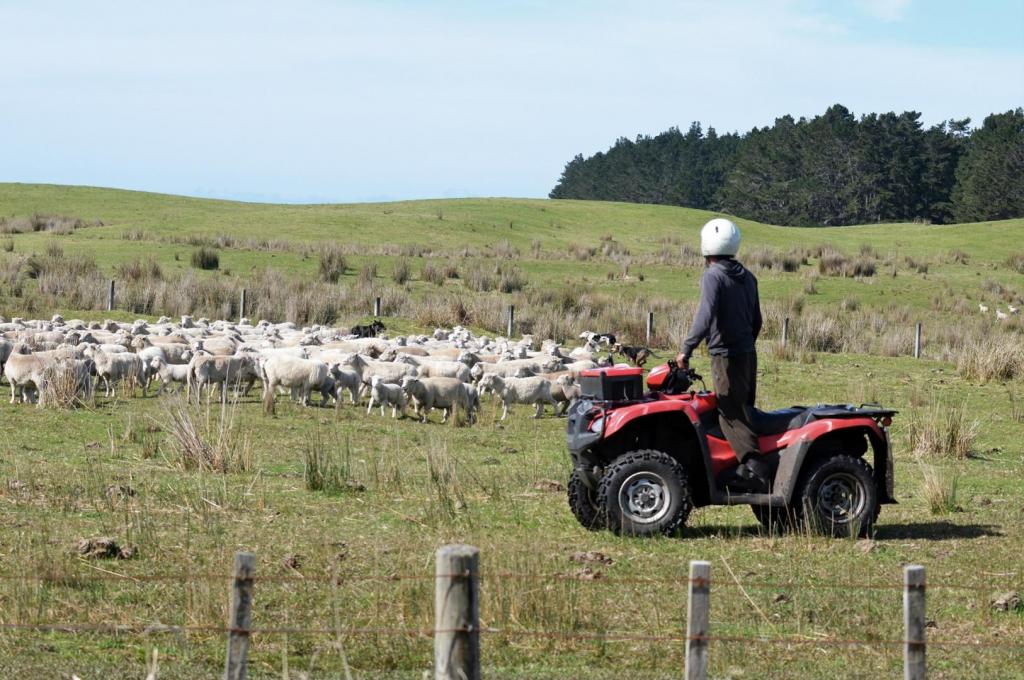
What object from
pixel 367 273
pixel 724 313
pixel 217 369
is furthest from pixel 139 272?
pixel 724 313

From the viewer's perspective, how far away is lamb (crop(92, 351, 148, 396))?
22.3 m

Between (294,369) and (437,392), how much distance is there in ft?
8.15

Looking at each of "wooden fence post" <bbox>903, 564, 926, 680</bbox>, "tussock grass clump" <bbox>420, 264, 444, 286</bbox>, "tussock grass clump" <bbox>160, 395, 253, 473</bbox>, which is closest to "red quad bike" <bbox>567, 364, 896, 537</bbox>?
"tussock grass clump" <bbox>160, 395, 253, 473</bbox>

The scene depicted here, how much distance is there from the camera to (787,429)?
11688mm

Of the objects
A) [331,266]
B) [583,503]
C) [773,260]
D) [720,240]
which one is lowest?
[583,503]

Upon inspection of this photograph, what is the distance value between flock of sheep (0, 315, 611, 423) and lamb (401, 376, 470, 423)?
0.02m

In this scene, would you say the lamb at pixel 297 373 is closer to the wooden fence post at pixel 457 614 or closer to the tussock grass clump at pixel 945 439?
the tussock grass clump at pixel 945 439

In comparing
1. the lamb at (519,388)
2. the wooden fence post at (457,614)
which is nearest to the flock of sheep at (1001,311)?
the lamb at (519,388)

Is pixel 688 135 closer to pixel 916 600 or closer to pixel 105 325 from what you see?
pixel 105 325

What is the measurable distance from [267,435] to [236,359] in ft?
14.7

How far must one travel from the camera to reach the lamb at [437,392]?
20906mm

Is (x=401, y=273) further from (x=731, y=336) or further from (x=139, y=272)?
(x=731, y=336)

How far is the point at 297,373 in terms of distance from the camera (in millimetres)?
21844

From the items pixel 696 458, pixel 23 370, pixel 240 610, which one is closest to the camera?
pixel 240 610
